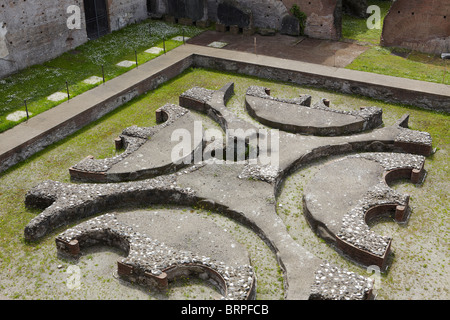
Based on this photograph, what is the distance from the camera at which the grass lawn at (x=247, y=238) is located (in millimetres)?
10672

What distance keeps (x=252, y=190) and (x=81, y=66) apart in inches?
423

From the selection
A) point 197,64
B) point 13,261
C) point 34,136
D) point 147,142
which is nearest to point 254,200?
point 147,142

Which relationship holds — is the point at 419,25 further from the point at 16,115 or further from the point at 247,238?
the point at 16,115

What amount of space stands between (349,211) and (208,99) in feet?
24.0

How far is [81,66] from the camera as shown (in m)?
20.7

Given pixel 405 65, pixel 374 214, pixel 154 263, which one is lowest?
pixel 374 214

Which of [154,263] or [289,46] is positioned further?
[289,46]

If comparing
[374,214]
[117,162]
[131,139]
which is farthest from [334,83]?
[117,162]

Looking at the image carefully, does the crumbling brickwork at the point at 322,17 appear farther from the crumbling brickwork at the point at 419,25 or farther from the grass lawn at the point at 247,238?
the grass lawn at the point at 247,238

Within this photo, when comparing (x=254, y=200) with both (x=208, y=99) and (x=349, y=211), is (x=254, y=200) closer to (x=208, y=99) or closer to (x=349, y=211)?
(x=349, y=211)

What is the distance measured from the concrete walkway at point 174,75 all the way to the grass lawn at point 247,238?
395 millimetres

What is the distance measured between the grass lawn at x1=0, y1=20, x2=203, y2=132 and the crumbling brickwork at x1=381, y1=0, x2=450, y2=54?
28.6 feet

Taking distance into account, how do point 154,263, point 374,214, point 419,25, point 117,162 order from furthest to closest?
1. point 419,25
2. point 117,162
3. point 374,214
4. point 154,263

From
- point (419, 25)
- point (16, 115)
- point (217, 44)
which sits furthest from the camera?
point (217, 44)
